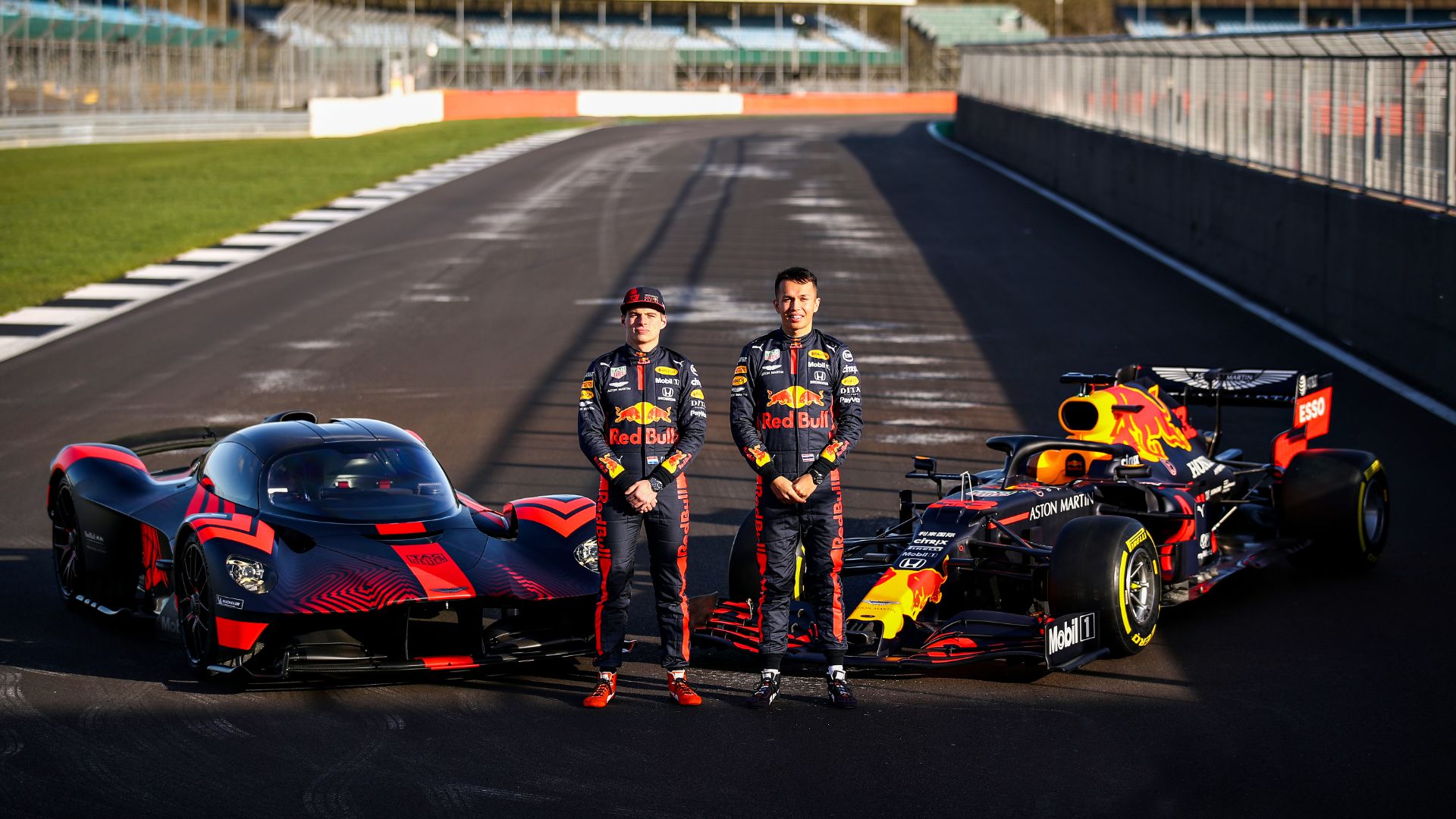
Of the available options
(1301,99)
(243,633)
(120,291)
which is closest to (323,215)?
(120,291)

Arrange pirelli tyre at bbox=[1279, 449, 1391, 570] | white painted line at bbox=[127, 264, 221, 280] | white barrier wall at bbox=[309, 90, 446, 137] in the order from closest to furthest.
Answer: pirelli tyre at bbox=[1279, 449, 1391, 570]
white painted line at bbox=[127, 264, 221, 280]
white barrier wall at bbox=[309, 90, 446, 137]

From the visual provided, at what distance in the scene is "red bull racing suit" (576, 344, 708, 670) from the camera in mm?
7281

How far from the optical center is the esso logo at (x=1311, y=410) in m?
10.1

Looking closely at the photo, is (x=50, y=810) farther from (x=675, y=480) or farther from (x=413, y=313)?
(x=413, y=313)

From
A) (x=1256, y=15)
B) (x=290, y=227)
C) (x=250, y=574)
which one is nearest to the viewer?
(x=250, y=574)

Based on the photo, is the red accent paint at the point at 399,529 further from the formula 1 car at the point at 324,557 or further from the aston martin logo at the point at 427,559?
the aston martin logo at the point at 427,559

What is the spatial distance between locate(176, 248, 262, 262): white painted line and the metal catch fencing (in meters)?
13.3

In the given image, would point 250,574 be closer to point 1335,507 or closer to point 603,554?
point 603,554

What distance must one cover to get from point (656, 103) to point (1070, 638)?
62624 mm

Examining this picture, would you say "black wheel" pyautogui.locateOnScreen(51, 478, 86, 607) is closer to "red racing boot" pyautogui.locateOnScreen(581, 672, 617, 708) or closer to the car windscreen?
the car windscreen

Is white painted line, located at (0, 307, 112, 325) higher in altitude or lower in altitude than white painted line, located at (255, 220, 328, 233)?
lower

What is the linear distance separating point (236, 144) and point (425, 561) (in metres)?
39.1

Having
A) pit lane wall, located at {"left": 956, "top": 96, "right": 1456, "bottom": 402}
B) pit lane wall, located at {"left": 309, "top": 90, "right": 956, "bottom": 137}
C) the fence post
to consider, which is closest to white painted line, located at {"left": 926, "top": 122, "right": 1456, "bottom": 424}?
pit lane wall, located at {"left": 956, "top": 96, "right": 1456, "bottom": 402}

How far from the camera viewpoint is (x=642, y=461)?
7.28m
